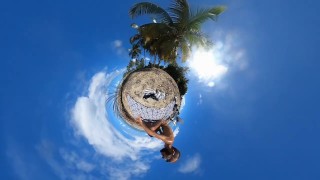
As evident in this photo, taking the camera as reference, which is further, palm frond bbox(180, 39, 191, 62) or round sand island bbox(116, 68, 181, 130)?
palm frond bbox(180, 39, 191, 62)

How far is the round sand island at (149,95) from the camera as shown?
12.6 metres

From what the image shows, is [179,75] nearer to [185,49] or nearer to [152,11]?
[185,49]

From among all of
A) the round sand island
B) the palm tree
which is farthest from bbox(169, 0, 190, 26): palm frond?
the round sand island

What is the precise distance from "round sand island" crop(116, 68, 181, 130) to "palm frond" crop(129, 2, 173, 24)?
5593 mm

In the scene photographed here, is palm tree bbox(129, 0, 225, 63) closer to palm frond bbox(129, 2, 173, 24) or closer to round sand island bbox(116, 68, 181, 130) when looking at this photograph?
palm frond bbox(129, 2, 173, 24)

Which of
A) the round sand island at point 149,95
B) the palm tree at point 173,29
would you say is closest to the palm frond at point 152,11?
the palm tree at point 173,29

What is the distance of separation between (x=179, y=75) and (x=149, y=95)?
17.3 ft

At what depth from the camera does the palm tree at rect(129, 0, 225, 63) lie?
58.1ft

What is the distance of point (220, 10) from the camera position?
17.6m

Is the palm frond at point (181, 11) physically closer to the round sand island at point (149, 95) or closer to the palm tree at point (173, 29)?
the palm tree at point (173, 29)

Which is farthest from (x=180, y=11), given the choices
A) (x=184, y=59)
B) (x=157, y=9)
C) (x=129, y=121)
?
(x=129, y=121)

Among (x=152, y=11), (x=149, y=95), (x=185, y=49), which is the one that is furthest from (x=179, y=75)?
(x=149, y=95)

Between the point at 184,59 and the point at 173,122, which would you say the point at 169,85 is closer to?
the point at 173,122

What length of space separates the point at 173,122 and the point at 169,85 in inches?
83.7
